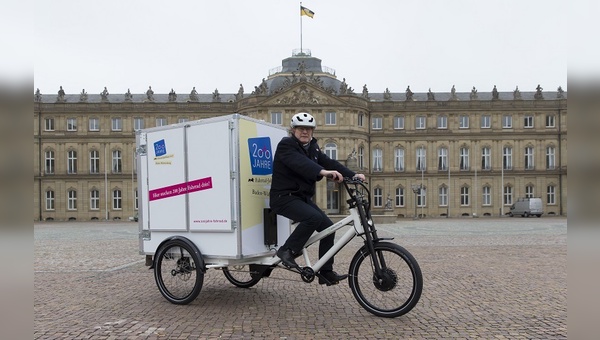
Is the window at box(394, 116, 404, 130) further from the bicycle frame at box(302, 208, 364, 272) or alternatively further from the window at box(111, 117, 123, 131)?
the bicycle frame at box(302, 208, 364, 272)

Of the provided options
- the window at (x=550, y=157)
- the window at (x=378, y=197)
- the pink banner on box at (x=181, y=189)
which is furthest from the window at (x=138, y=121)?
the pink banner on box at (x=181, y=189)

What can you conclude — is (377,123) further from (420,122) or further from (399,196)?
(399,196)

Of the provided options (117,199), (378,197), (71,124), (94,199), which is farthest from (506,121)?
(71,124)

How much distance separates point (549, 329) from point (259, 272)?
3.79 m

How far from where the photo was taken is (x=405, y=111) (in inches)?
2436

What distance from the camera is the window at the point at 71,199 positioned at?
60.3 m

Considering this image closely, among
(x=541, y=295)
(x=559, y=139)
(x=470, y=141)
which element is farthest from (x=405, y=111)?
(x=541, y=295)

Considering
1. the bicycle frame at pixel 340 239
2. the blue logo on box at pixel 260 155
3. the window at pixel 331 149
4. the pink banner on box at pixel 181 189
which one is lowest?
the bicycle frame at pixel 340 239

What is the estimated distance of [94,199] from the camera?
60.6m

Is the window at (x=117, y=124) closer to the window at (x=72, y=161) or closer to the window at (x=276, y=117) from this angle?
the window at (x=72, y=161)

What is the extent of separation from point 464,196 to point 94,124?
45039 millimetres

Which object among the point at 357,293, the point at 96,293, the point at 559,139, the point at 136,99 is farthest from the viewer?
the point at 136,99

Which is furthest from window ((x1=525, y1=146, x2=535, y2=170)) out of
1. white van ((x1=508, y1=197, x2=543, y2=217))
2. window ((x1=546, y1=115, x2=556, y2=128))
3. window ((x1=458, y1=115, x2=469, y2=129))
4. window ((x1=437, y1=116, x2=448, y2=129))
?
window ((x1=437, y1=116, x2=448, y2=129))
